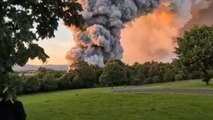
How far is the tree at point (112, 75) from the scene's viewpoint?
191 feet

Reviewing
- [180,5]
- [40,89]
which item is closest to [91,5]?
[180,5]

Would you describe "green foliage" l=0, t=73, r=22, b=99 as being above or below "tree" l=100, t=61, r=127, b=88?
below

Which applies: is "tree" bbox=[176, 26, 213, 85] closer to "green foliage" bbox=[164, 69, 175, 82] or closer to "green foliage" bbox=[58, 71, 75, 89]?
"green foliage" bbox=[164, 69, 175, 82]

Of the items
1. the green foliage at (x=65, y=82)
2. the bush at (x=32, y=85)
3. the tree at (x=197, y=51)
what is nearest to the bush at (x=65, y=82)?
the green foliage at (x=65, y=82)

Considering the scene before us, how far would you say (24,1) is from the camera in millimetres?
11039

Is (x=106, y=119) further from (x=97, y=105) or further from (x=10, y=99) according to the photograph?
(x=10, y=99)

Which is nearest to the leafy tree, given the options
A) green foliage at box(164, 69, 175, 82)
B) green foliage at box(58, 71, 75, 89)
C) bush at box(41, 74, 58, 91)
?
green foliage at box(58, 71, 75, 89)

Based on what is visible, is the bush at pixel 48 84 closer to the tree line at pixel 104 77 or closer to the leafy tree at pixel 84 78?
the tree line at pixel 104 77

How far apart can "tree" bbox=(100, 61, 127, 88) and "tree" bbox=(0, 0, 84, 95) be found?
151 feet

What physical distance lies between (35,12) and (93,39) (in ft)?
317

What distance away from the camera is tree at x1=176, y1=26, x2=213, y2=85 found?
47875 mm

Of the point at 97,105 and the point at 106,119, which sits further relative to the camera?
the point at 97,105

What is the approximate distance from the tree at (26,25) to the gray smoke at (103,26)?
89739mm

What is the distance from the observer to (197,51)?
47844 mm
